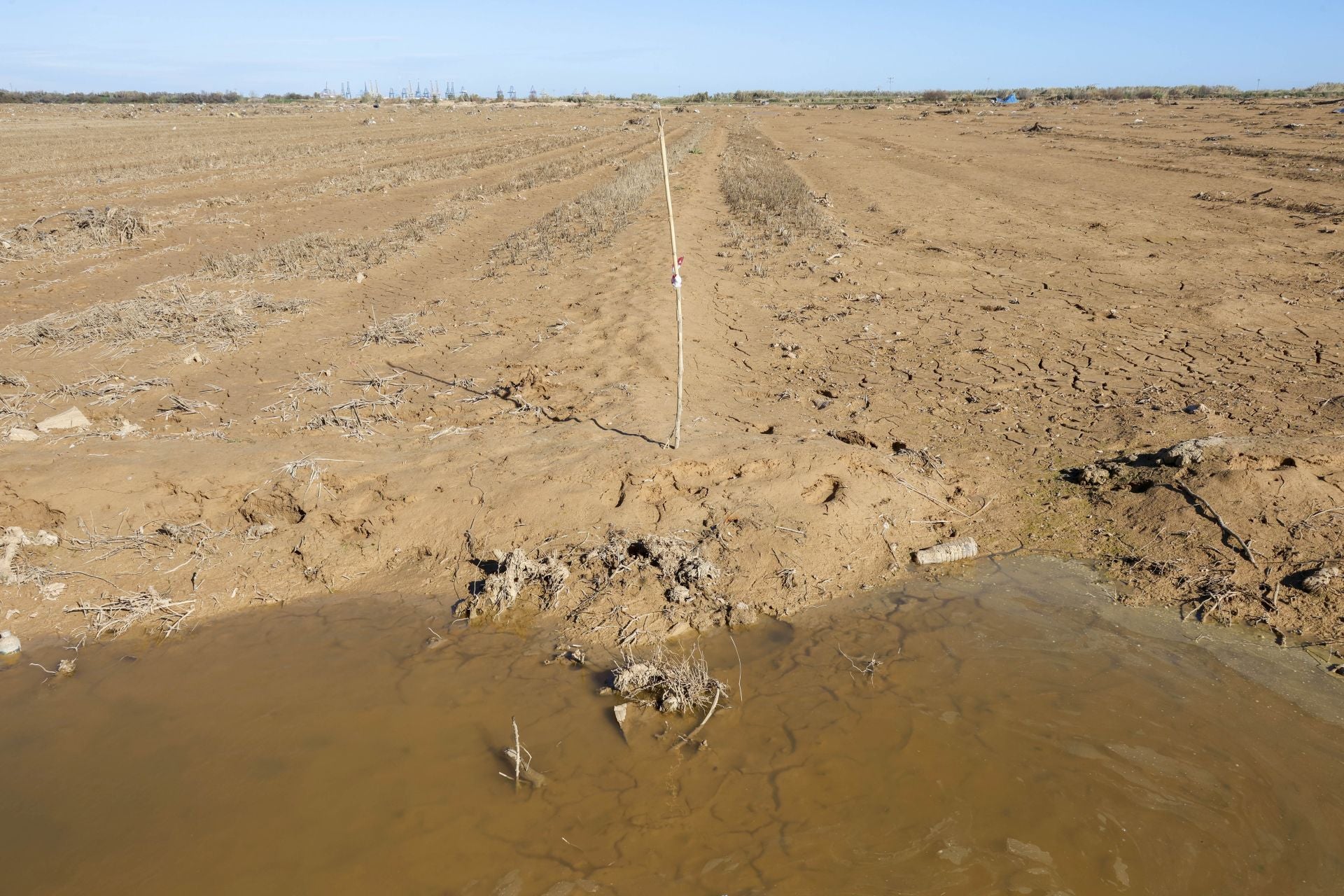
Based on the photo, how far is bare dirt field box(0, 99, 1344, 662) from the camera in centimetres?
471

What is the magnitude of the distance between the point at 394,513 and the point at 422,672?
146cm

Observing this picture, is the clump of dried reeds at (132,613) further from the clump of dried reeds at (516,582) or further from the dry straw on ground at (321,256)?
the dry straw on ground at (321,256)

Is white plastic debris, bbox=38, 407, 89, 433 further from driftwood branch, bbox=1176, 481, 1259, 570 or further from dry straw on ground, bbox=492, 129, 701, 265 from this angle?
driftwood branch, bbox=1176, 481, 1259, 570

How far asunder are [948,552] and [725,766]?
221cm

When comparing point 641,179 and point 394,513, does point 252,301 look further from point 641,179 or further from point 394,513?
point 641,179

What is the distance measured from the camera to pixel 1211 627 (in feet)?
13.6

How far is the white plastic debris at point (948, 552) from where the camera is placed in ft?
15.8

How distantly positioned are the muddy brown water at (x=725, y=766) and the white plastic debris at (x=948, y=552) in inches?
14.2

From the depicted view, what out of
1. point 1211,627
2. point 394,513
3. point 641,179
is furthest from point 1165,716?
point 641,179

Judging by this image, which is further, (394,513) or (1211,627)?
(394,513)

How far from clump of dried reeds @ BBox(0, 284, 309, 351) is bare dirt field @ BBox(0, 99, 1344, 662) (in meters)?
0.06

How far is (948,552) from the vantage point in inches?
191

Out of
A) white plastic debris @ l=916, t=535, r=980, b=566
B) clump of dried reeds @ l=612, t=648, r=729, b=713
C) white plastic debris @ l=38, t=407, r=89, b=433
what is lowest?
clump of dried reeds @ l=612, t=648, r=729, b=713

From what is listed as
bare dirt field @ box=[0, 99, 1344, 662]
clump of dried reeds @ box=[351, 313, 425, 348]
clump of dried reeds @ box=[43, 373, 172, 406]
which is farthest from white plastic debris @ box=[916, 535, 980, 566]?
clump of dried reeds @ box=[43, 373, 172, 406]
